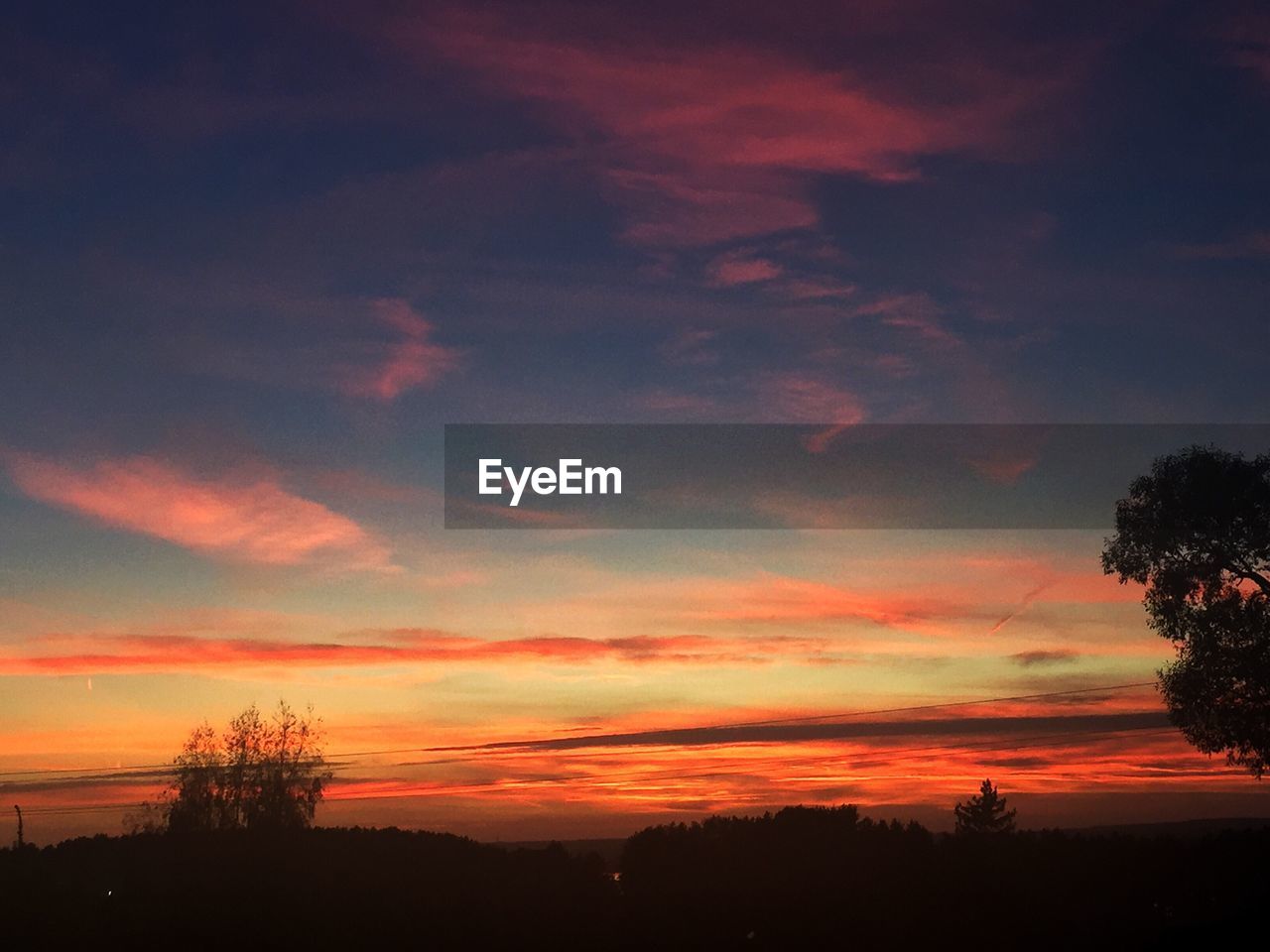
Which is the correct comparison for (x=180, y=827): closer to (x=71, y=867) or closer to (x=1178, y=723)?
(x=71, y=867)

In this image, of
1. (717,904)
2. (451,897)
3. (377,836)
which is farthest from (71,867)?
(717,904)

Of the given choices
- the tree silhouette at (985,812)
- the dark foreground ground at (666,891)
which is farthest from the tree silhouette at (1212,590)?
the tree silhouette at (985,812)

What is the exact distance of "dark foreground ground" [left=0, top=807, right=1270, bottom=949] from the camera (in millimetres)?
53344

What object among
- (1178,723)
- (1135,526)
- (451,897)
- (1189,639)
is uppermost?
(1135,526)

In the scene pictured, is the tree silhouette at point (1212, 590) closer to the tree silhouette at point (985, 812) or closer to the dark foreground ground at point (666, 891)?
the dark foreground ground at point (666, 891)

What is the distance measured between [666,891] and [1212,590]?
162 feet

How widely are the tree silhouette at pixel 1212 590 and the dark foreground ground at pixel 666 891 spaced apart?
266 inches

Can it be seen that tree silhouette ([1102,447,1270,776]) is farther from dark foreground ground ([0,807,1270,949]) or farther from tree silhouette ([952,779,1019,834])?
tree silhouette ([952,779,1019,834])

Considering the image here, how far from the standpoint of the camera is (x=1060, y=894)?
5872 cm

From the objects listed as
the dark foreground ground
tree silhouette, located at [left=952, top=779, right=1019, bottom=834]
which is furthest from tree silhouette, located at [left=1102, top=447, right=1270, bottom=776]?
tree silhouette, located at [left=952, top=779, right=1019, bottom=834]

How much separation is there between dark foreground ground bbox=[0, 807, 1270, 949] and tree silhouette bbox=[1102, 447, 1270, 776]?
6.76m

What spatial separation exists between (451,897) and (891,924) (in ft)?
124

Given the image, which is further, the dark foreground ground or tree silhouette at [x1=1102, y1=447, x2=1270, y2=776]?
the dark foreground ground

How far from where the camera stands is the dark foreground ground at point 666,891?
175 feet
